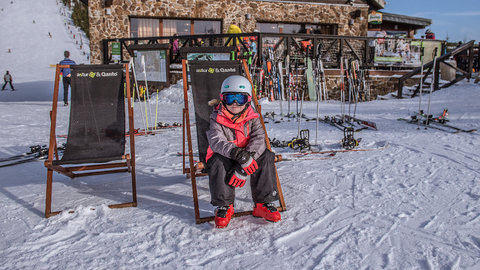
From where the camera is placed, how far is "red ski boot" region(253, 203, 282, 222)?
278 cm

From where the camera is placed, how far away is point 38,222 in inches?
114

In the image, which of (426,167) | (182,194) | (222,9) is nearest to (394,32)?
(222,9)

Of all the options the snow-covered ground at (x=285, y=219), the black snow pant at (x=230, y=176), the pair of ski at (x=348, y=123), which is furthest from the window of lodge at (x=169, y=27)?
the black snow pant at (x=230, y=176)

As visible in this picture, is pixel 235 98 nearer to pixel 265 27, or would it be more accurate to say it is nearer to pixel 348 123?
pixel 348 123

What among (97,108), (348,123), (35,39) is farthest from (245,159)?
(35,39)

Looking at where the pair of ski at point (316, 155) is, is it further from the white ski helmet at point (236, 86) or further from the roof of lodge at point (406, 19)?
the roof of lodge at point (406, 19)

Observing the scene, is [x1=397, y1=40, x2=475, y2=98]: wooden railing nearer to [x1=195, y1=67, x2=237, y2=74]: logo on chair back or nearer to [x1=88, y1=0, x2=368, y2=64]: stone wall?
[x1=88, y1=0, x2=368, y2=64]: stone wall

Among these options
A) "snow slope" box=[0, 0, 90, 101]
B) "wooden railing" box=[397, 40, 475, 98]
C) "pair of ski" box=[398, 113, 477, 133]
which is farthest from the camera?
"snow slope" box=[0, 0, 90, 101]

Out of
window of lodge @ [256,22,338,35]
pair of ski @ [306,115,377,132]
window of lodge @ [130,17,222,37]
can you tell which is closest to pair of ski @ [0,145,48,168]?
pair of ski @ [306,115,377,132]

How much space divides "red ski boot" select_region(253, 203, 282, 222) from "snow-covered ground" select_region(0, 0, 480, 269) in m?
0.06

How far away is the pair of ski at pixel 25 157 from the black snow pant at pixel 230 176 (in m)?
3.32

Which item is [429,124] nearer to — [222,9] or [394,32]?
[222,9]

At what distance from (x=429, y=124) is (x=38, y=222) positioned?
7045 mm

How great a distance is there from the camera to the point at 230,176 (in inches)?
107
